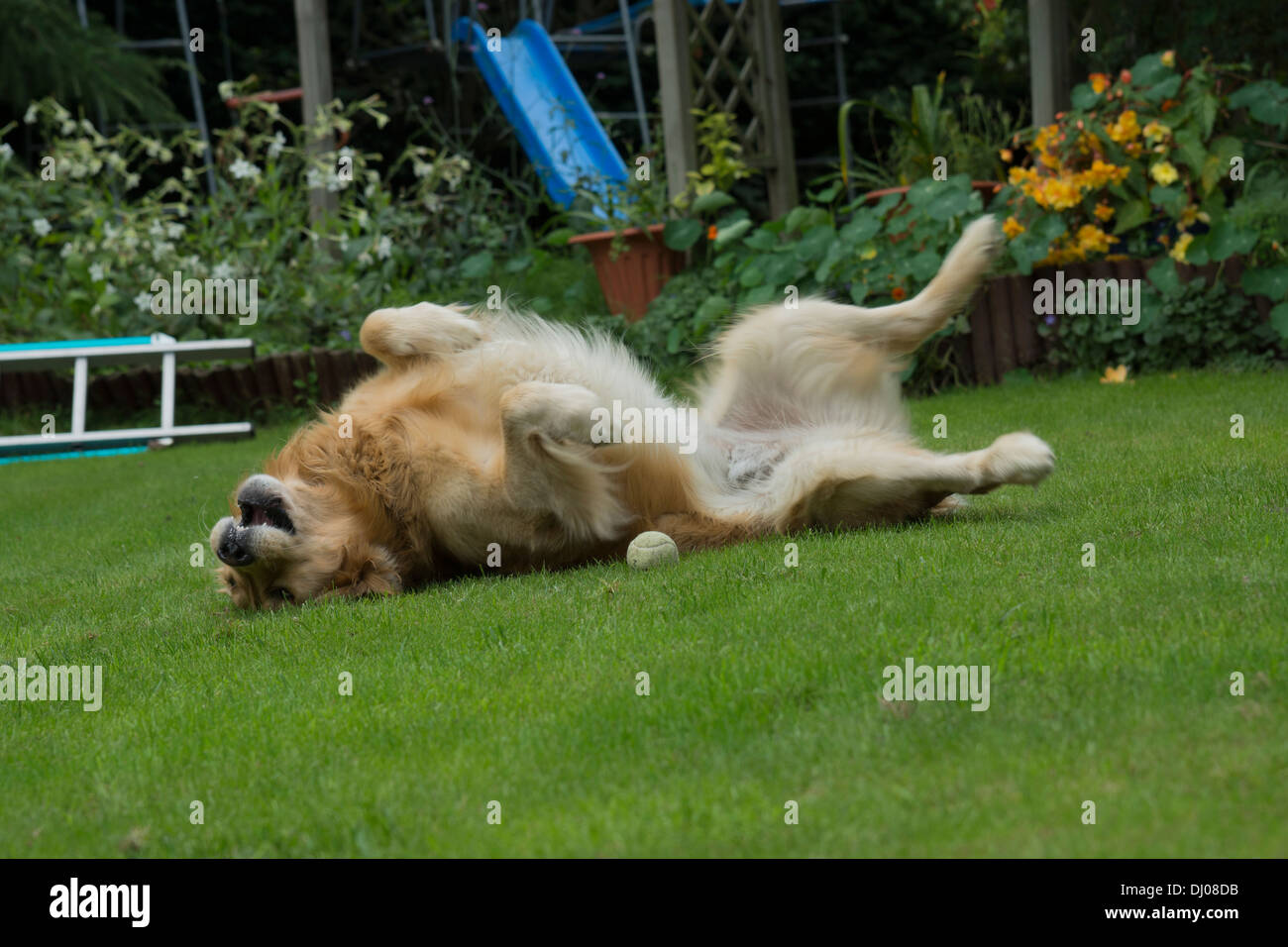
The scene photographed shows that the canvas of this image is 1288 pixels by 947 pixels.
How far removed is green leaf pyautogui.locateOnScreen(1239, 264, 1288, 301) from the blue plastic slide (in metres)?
5.09

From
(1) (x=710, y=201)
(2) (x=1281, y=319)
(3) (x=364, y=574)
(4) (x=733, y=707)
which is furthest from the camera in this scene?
(1) (x=710, y=201)

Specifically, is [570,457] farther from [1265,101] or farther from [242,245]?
[242,245]

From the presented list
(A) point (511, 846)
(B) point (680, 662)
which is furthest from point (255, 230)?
(A) point (511, 846)

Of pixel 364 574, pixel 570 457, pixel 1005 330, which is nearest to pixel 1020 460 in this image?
pixel 570 457

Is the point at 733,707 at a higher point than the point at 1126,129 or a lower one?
lower

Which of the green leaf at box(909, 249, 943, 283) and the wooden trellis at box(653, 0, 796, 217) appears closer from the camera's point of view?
the green leaf at box(909, 249, 943, 283)

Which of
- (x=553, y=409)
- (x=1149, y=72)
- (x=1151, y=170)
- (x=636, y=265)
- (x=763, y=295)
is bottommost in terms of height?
(x=553, y=409)

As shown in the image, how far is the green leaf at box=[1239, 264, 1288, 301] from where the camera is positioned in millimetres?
6609

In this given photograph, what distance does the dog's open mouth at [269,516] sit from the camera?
3609mm

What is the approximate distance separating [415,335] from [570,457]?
90cm

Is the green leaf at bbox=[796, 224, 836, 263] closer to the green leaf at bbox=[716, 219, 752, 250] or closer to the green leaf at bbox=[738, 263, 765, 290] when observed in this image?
the green leaf at bbox=[738, 263, 765, 290]

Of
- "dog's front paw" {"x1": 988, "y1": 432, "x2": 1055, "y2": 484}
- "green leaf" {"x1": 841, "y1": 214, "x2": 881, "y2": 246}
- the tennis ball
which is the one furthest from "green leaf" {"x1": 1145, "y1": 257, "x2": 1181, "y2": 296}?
the tennis ball

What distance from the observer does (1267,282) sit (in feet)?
21.9

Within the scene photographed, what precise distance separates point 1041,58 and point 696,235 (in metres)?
2.37
